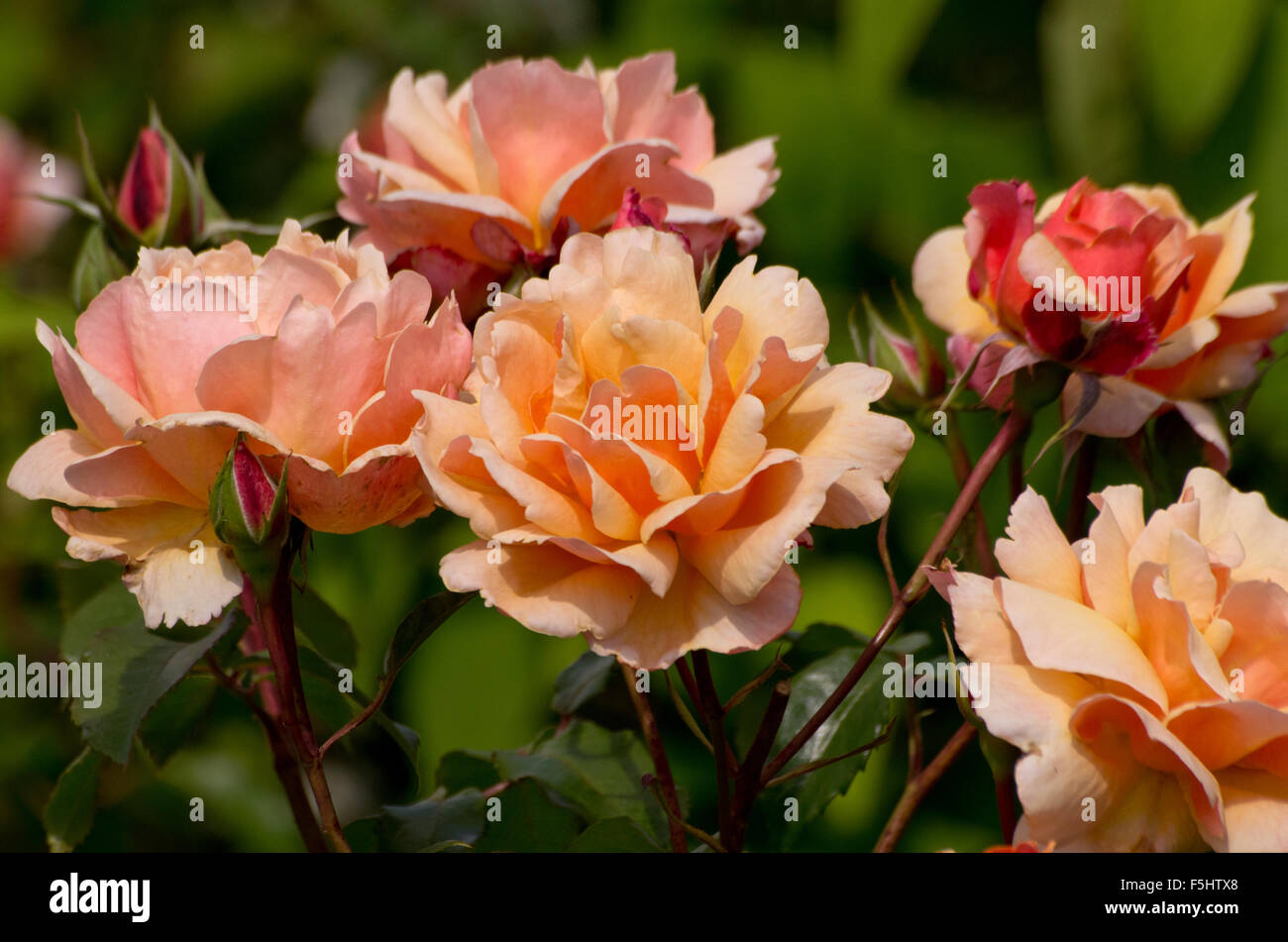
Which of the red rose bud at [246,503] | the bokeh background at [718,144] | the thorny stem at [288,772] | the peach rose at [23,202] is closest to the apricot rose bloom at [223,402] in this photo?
the red rose bud at [246,503]

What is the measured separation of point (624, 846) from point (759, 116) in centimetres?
125

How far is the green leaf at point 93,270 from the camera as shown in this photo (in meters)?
0.58

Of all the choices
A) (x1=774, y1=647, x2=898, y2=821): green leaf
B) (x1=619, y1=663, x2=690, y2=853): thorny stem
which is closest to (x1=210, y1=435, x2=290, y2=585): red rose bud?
(x1=619, y1=663, x2=690, y2=853): thorny stem

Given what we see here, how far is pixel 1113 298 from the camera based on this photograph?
1.51ft

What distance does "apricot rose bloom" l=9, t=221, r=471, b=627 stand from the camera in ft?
1.27

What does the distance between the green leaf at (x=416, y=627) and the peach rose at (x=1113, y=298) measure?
0.70 feet

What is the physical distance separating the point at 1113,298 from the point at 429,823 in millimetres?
321

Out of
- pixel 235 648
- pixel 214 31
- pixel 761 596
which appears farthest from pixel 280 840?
pixel 214 31

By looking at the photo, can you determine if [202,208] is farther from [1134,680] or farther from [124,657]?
[1134,680]

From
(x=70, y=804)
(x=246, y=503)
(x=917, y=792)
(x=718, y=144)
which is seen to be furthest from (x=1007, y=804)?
(x=718, y=144)

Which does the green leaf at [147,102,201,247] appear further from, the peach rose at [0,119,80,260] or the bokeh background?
the peach rose at [0,119,80,260]

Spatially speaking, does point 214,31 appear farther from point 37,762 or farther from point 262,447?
point 262,447

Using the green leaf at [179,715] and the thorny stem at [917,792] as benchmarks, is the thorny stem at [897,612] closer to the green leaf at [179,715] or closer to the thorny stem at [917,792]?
the thorny stem at [917,792]

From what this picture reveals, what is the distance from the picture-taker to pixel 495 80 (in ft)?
1.69
